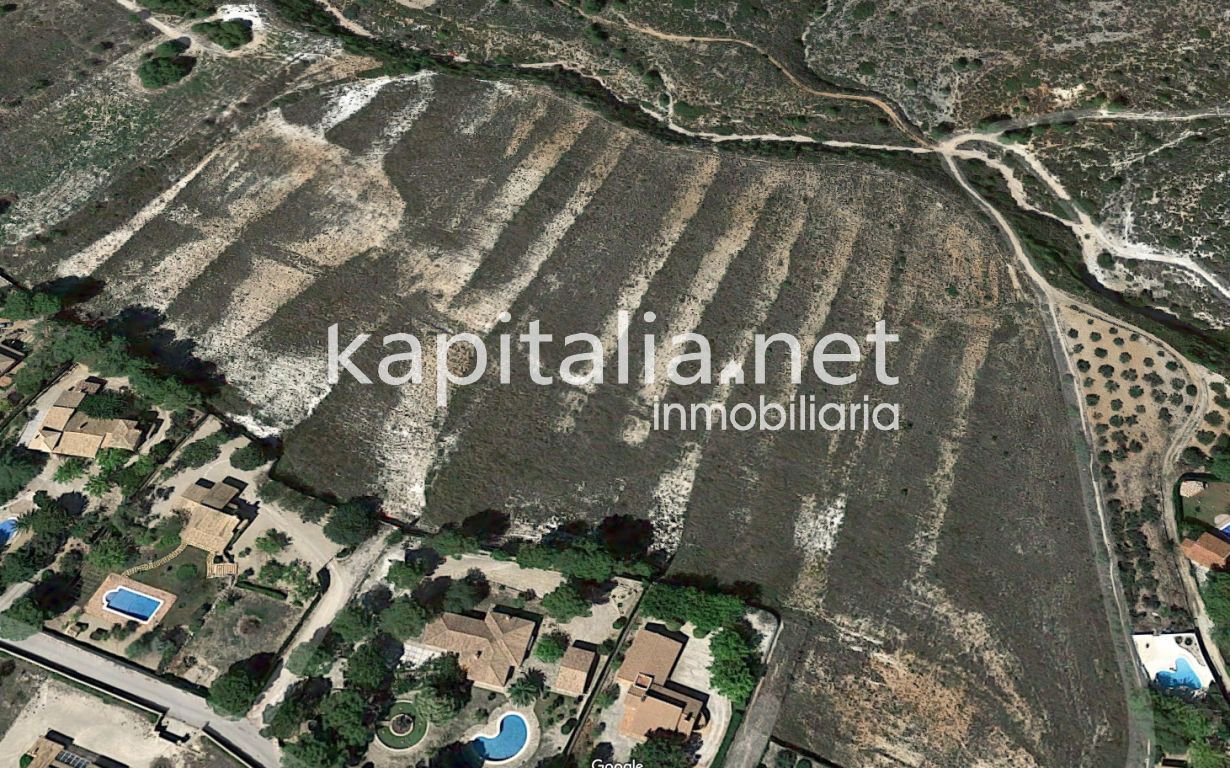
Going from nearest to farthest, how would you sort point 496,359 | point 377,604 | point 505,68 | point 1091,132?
point 377,604 → point 496,359 → point 1091,132 → point 505,68

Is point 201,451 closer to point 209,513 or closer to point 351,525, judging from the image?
point 209,513

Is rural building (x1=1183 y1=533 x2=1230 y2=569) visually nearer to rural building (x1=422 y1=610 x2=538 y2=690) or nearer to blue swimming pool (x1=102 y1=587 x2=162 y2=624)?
rural building (x1=422 y1=610 x2=538 y2=690)

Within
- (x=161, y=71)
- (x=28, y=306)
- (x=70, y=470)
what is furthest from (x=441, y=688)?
(x=161, y=71)

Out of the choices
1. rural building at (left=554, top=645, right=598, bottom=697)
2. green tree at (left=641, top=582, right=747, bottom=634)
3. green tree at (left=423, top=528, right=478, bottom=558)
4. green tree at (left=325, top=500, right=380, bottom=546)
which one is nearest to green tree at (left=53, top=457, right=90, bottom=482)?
green tree at (left=325, top=500, right=380, bottom=546)

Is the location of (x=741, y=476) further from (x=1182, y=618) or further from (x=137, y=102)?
(x=137, y=102)

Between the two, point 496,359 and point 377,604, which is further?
point 496,359

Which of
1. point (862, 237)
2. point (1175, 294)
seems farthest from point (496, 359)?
point (1175, 294)
